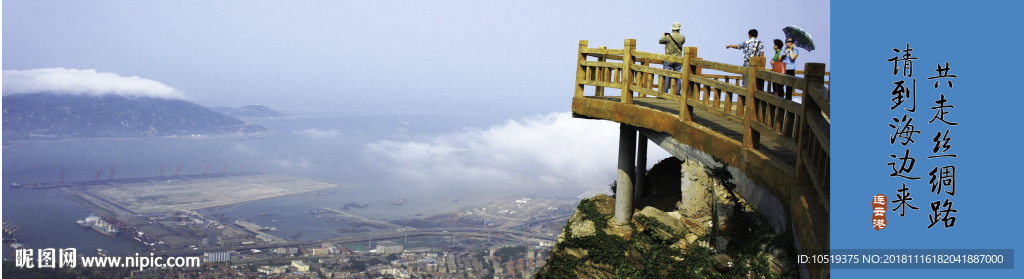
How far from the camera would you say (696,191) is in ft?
26.5

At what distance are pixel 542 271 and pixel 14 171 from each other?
445 ft

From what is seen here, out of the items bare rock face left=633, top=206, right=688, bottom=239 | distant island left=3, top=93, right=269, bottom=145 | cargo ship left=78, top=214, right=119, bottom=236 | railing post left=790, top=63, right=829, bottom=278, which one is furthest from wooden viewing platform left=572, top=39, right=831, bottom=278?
distant island left=3, top=93, right=269, bottom=145

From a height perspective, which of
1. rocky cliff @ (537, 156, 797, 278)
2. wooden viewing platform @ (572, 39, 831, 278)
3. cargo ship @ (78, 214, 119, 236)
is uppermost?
wooden viewing platform @ (572, 39, 831, 278)

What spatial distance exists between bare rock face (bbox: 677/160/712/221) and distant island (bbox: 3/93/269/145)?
161 m

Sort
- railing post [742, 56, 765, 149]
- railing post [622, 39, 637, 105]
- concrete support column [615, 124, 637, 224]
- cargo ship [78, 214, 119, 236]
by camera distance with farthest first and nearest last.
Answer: cargo ship [78, 214, 119, 236]
concrete support column [615, 124, 637, 224]
railing post [622, 39, 637, 105]
railing post [742, 56, 765, 149]

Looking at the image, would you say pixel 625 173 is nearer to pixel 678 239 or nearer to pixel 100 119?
pixel 678 239

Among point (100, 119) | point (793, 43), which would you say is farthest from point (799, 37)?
point (100, 119)

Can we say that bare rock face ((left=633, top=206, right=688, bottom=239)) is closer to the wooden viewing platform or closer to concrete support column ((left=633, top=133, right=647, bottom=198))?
the wooden viewing platform

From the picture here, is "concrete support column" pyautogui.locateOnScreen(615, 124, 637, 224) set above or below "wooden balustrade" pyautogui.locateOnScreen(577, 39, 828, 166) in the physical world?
below

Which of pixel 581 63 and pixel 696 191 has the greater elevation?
pixel 581 63

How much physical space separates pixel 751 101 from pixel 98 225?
97.4m

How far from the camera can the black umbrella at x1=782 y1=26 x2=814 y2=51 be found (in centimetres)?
866

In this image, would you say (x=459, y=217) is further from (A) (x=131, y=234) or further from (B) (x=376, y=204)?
(A) (x=131, y=234)

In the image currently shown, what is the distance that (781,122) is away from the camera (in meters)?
5.97
